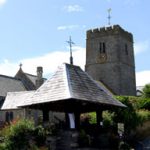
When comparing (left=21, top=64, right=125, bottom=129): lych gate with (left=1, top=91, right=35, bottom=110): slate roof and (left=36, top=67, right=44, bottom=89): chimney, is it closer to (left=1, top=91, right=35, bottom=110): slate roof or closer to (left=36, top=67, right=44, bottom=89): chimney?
(left=1, top=91, right=35, bottom=110): slate roof

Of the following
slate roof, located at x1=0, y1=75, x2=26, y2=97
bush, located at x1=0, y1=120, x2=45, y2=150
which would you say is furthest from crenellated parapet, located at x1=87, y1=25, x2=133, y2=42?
bush, located at x1=0, y1=120, x2=45, y2=150

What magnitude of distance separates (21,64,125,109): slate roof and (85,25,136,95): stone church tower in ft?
119

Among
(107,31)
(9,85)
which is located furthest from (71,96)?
(107,31)

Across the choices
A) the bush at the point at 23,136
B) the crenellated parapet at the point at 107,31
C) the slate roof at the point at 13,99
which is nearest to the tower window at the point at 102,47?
the crenellated parapet at the point at 107,31

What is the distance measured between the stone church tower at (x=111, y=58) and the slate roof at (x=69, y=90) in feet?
119

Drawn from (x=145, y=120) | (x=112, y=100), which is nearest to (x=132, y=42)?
(x=145, y=120)

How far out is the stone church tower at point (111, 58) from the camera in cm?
6331

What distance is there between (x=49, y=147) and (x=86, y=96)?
10.6 feet

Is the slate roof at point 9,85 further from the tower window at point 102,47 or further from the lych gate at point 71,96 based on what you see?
the lych gate at point 71,96

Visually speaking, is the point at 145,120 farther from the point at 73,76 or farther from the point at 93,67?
the point at 93,67

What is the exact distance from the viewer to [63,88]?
24.4 meters

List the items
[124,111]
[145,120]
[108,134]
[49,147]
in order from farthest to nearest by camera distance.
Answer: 1. [145,120]
2. [124,111]
3. [108,134]
4. [49,147]

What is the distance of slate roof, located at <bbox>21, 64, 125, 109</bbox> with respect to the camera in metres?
23.8

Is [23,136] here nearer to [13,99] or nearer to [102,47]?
[13,99]
